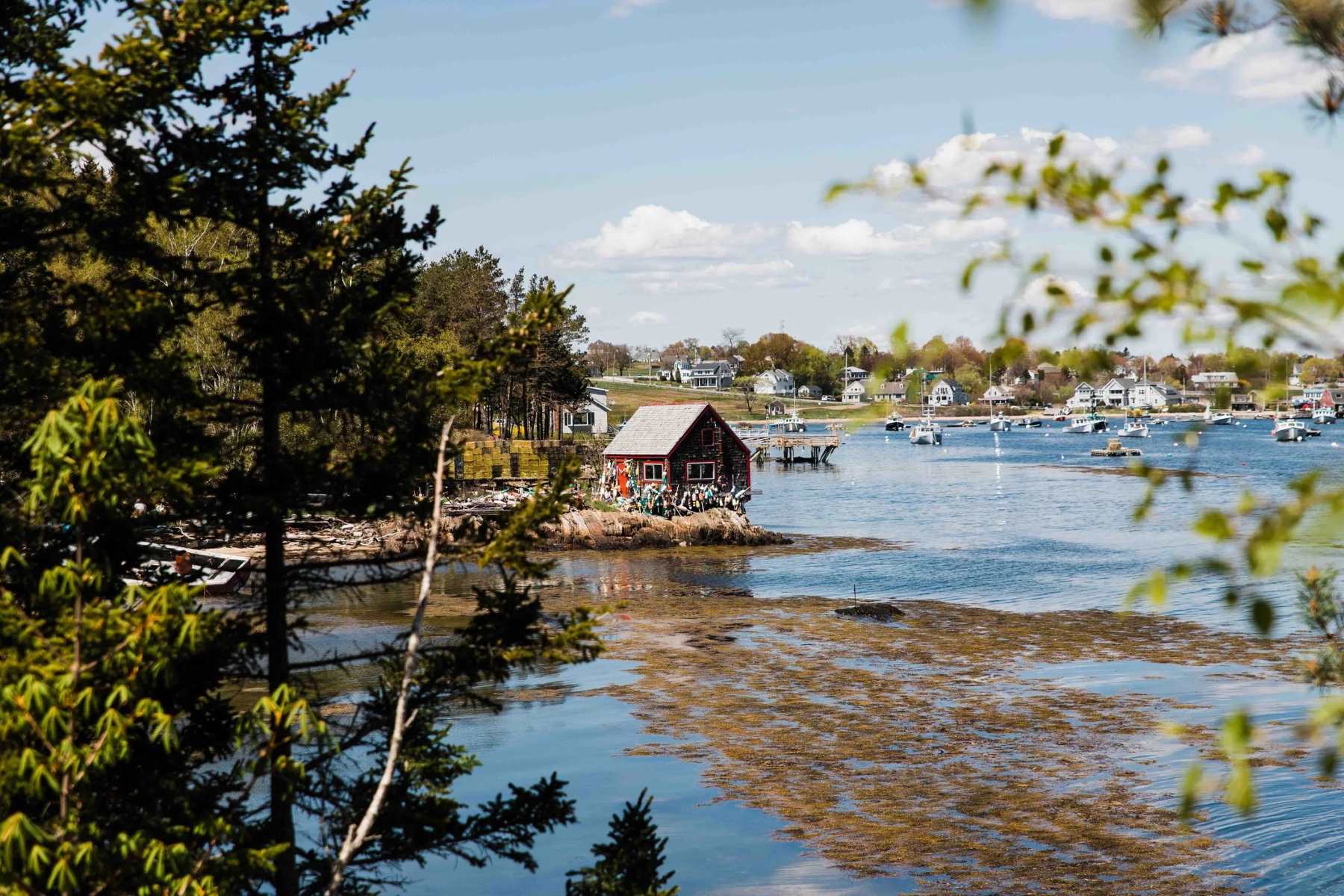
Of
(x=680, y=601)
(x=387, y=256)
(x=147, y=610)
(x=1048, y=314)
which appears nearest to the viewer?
(x=1048, y=314)

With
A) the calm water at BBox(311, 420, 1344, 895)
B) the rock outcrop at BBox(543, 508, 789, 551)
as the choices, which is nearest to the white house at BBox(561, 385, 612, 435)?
the calm water at BBox(311, 420, 1344, 895)

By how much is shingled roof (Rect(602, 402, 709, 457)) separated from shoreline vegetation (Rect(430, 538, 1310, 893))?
21802mm

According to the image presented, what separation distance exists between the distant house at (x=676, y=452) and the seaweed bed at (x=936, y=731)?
21795mm

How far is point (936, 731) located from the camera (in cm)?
2648

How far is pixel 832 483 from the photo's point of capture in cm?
10706

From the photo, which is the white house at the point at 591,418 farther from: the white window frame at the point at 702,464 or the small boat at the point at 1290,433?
the small boat at the point at 1290,433

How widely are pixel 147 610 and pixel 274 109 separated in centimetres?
472

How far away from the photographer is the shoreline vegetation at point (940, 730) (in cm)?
1950

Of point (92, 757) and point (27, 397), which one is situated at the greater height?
point (27, 397)

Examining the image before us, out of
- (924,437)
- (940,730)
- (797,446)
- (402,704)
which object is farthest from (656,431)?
(924,437)

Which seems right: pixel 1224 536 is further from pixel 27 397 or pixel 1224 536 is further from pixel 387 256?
pixel 387 256

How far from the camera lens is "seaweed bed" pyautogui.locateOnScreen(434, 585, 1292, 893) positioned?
19.4m

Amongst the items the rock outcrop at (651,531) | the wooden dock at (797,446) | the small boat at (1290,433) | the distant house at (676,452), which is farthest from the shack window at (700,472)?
the small boat at (1290,433)

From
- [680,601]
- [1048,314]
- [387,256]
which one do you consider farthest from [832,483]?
[1048,314]
